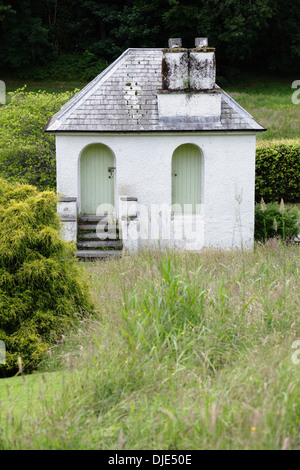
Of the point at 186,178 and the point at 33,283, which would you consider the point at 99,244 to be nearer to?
the point at 186,178

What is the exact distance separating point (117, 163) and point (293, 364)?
10708 millimetres

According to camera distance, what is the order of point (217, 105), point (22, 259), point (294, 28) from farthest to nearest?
1. point (294, 28)
2. point (217, 105)
3. point (22, 259)

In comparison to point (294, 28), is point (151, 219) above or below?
below

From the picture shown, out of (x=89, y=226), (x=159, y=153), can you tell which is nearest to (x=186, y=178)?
(x=159, y=153)

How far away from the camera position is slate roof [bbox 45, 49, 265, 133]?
47.1ft

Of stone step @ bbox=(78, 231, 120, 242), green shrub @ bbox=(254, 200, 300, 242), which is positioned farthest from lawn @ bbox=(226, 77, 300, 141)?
stone step @ bbox=(78, 231, 120, 242)

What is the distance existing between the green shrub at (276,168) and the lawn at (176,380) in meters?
13.4

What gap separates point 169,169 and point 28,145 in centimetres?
470

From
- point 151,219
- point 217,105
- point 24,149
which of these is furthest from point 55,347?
point 24,149

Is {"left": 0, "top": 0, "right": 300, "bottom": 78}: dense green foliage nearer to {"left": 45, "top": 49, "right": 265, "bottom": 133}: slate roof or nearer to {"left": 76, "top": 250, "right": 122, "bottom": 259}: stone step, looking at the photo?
{"left": 45, "top": 49, "right": 265, "bottom": 133}: slate roof

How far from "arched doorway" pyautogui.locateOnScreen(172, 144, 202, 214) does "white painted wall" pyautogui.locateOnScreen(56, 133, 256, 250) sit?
1.42ft

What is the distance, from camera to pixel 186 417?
13.6 ft

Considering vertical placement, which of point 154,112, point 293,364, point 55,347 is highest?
point 154,112

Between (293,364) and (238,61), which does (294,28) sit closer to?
(238,61)
